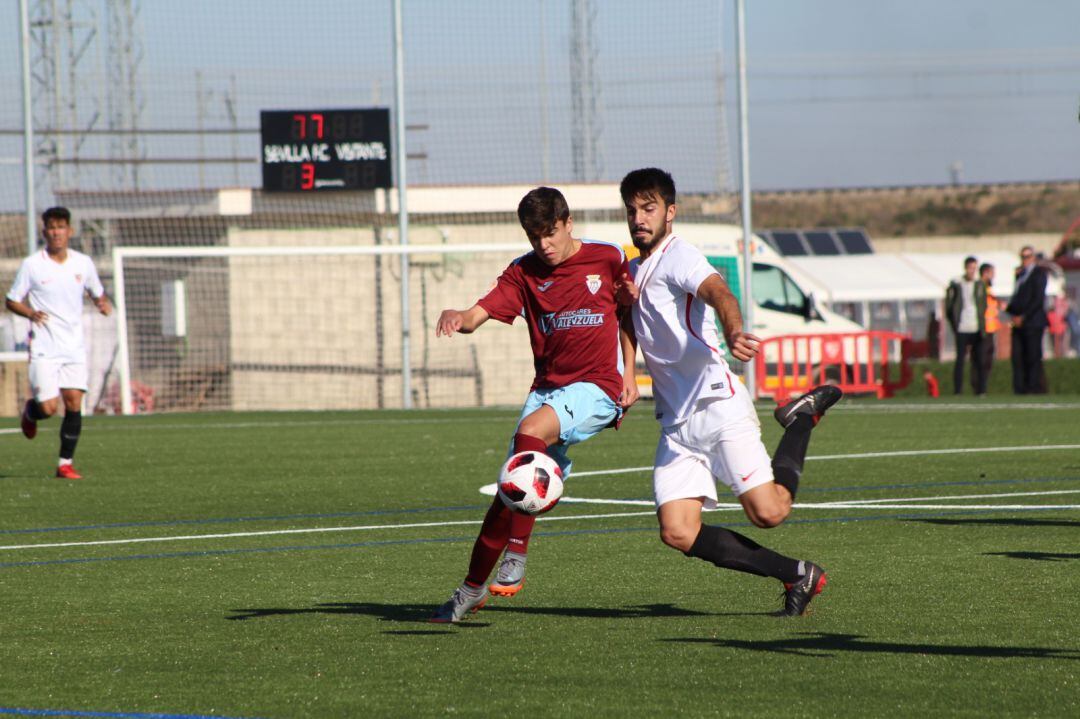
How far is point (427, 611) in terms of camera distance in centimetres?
708

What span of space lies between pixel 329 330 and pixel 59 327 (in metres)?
15.2

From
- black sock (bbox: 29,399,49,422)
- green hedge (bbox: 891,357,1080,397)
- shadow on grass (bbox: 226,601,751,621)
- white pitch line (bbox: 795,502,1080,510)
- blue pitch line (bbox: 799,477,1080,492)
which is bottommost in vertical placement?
green hedge (bbox: 891,357,1080,397)

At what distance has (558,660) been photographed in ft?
19.0

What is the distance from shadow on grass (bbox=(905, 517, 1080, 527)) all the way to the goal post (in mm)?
18100

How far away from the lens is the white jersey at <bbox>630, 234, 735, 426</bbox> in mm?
6781

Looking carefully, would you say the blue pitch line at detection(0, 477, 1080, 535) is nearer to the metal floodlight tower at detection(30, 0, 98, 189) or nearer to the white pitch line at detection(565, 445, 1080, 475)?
the white pitch line at detection(565, 445, 1080, 475)

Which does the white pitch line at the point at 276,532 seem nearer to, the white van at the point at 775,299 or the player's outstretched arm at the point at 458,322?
the player's outstretched arm at the point at 458,322

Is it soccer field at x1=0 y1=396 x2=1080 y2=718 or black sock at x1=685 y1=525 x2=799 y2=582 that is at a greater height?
black sock at x1=685 y1=525 x2=799 y2=582

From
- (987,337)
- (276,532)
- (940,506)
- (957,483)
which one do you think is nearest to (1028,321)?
(987,337)

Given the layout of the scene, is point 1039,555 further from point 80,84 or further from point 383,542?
point 80,84

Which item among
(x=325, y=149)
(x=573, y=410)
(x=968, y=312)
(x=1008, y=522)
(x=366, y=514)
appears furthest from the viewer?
(x=325, y=149)

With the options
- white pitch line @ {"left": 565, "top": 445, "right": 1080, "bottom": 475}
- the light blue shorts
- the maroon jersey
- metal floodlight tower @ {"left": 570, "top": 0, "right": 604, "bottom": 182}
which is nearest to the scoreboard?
metal floodlight tower @ {"left": 570, "top": 0, "right": 604, "bottom": 182}

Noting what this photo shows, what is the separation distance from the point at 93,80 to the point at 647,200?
24.2m

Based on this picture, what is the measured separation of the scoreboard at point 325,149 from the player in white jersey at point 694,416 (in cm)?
2239
